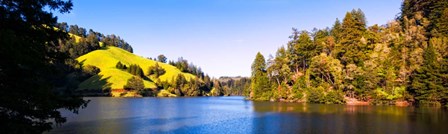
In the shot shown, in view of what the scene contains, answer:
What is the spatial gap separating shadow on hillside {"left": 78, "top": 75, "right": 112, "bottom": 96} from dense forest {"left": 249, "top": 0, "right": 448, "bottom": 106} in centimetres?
7884

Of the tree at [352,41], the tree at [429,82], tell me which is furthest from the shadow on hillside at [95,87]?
the tree at [429,82]

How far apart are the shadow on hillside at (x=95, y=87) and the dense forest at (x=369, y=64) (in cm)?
7884

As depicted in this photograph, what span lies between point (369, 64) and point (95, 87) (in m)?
132

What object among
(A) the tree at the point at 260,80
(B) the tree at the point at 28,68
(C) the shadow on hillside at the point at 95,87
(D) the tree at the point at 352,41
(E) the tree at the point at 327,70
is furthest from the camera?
(C) the shadow on hillside at the point at 95,87

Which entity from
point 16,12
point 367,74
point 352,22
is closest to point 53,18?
point 16,12

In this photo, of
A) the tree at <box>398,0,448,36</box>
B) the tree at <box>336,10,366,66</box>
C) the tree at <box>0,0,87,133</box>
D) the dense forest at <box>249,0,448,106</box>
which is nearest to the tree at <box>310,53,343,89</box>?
the dense forest at <box>249,0,448,106</box>

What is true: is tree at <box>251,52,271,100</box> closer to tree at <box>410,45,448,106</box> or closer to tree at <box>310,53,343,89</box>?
tree at <box>310,53,343,89</box>

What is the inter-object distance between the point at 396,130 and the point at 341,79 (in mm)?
65226

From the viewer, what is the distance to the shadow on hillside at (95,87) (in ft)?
564

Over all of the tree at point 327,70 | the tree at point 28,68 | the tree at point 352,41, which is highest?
the tree at point 352,41

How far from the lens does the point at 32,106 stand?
1530 cm

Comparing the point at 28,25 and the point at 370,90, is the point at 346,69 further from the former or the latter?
the point at 28,25

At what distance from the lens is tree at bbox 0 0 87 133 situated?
1391cm

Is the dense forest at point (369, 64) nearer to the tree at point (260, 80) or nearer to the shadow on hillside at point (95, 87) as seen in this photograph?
the tree at point (260, 80)
